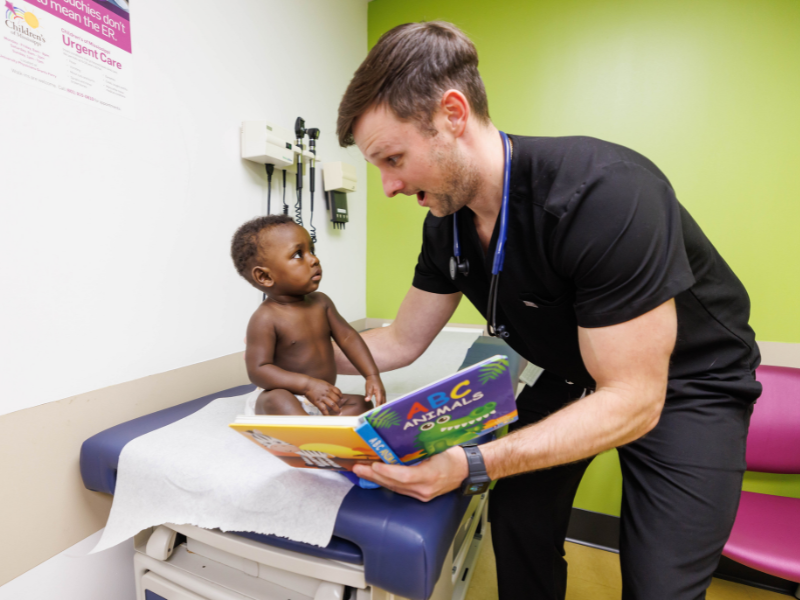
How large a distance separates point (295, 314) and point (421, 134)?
473mm

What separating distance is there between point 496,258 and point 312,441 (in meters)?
0.52

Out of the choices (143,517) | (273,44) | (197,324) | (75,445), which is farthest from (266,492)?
(273,44)

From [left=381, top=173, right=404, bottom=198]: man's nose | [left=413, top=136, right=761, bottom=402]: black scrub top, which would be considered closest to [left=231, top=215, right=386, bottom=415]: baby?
[left=381, top=173, right=404, bottom=198]: man's nose

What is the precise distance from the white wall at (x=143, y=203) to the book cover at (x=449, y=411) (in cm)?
77

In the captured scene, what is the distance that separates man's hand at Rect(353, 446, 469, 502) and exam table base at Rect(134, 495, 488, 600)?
0.51 ft

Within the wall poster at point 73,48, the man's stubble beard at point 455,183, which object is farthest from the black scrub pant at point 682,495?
the wall poster at point 73,48

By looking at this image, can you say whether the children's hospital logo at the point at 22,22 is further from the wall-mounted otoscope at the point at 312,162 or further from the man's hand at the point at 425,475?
the man's hand at the point at 425,475

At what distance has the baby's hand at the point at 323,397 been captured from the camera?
2.71ft

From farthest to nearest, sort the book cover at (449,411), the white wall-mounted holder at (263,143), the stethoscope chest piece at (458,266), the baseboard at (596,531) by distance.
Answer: the baseboard at (596,531) → the white wall-mounted holder at (263,143) → the stethoscope chest piece at (458,266) → the book cover at (449,411)

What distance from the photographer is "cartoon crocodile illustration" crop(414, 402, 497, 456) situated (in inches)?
24.0

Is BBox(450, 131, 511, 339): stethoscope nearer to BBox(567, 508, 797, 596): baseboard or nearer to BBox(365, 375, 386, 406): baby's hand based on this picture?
→ BBox(365, 375, 386, 406): baby's hand

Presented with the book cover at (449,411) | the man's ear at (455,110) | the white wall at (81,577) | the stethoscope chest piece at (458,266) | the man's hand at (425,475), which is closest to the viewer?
the book cover at (449,411)

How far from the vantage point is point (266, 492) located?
725mm

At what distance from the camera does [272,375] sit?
2.79 ft
